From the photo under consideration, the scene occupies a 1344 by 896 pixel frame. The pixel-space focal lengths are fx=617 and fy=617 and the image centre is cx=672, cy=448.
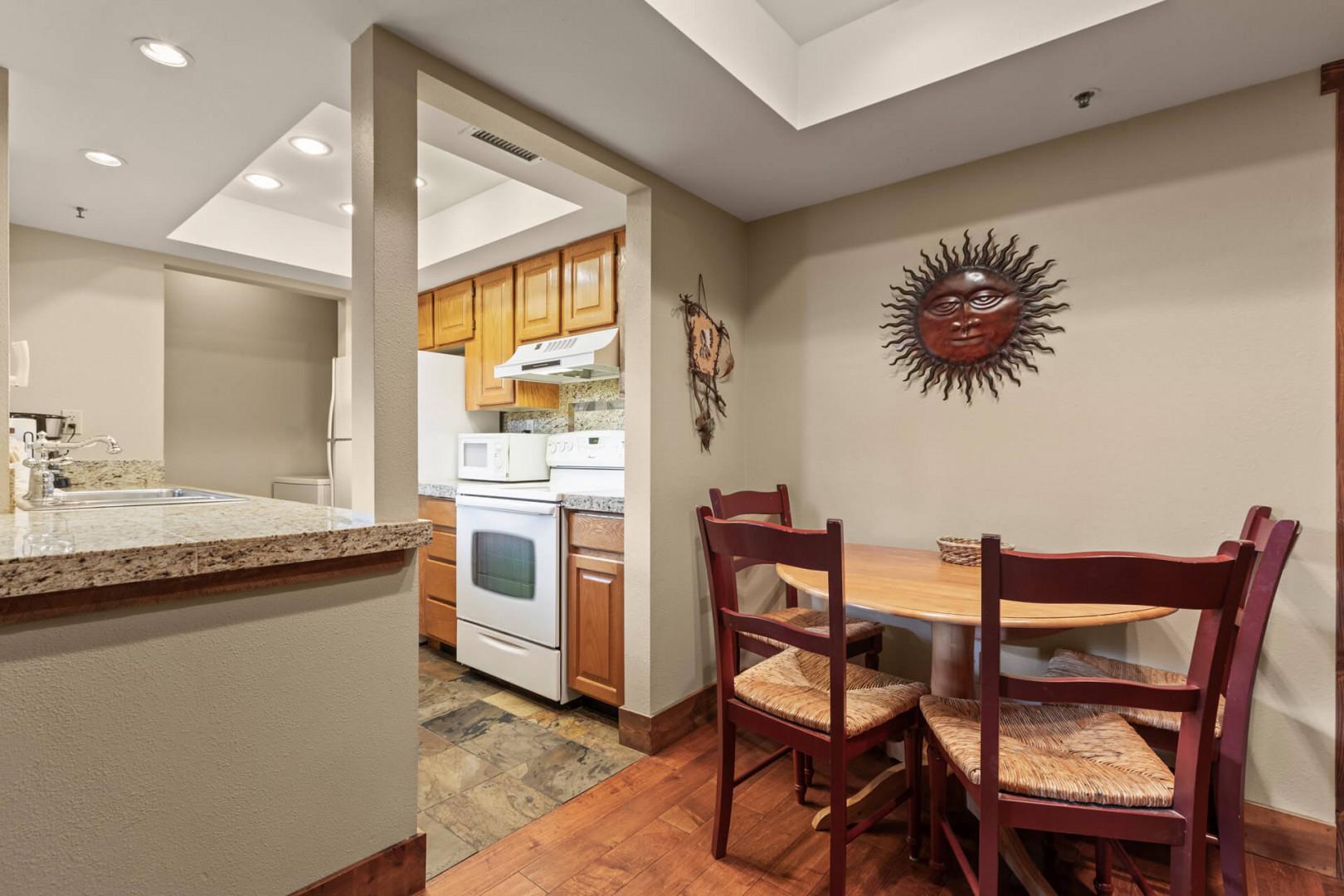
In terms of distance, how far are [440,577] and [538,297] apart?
1.57 m

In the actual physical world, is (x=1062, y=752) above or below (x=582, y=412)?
below

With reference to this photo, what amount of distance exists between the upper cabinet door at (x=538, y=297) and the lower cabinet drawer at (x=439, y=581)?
1273 mm

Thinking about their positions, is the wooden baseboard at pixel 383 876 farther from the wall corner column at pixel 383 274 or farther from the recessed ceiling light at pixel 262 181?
the recessed ceiling light at pixel 262 181

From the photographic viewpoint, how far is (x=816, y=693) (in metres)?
1.67

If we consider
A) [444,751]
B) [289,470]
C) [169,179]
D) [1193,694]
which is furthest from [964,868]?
[289,470]

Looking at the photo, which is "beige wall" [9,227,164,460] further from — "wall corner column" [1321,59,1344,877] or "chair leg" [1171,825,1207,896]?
"wall corner column" [1321,59,1344,877]

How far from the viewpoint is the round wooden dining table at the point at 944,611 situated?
1.38m

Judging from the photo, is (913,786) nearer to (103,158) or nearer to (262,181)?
(103,158)

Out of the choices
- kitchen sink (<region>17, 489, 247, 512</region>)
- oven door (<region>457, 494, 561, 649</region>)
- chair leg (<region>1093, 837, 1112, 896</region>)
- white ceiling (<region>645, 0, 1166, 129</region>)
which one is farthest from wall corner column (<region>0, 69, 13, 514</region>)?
chair leg (<region>1093, 837, 1112, 896</region>)

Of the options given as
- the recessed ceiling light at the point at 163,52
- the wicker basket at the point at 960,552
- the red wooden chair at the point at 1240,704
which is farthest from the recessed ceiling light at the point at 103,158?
the red wooden chair at the point at 1240,704

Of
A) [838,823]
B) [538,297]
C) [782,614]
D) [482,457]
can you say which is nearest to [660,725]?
[782,614]

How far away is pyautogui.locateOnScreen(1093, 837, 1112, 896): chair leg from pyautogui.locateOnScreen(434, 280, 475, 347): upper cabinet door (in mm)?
3511

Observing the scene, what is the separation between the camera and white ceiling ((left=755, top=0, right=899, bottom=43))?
74.3 inches

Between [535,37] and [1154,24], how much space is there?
1566mm
